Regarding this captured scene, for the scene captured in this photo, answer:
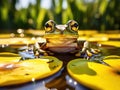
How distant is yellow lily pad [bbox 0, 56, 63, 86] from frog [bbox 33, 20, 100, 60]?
5.4 inches

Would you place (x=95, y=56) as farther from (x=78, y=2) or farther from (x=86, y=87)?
(x=78, y=2)

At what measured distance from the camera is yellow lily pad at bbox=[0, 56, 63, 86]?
67cm

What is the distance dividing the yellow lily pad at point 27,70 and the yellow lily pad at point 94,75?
6 cm

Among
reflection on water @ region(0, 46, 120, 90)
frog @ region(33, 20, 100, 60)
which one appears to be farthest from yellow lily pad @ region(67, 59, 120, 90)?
frog @ region(33, 20, 100, 60)

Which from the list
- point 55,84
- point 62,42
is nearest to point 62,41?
point 62,42

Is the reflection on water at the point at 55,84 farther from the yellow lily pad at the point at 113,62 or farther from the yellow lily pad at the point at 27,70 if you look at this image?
the yellow lily pad at the point at 113,62

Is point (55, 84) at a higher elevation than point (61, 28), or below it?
below

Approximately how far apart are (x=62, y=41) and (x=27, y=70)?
1.08 ft

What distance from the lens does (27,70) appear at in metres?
0.75

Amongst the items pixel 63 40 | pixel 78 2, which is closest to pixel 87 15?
pixel 78 2

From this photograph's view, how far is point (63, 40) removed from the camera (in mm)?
1043

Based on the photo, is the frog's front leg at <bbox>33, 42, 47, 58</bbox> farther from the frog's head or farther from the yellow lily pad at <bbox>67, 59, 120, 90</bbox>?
the yellow lily pad at <bbox>67, 59, 120, 90</bbox>

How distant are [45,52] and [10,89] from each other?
1.38 feet

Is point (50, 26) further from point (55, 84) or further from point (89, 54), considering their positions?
point (55, 84)
